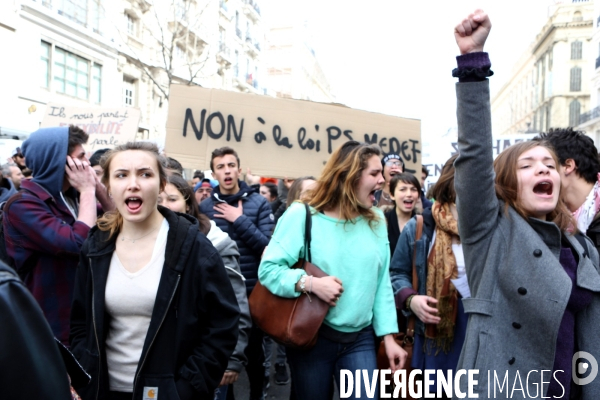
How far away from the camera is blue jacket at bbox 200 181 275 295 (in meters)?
4.24

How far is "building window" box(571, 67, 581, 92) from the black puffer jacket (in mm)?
59050

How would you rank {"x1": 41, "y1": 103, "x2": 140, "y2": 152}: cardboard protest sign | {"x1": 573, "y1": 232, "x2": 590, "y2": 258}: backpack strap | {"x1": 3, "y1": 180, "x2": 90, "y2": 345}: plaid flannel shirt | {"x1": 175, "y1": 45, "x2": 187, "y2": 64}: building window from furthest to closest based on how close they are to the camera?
{"x1": 175, "y1": 45, "x2": 187, "y2": 64}: building window, {"x1": 41, "y1": 103, "x2": 140, "y2": 152}: cardboard protest sign, {"x1": 3, "y1": 180, "x2": 90, "y2": 345}: plaid flannel shirt, {"x1": 573, "y1": 232, "x2": 590, "y2": 258}: backpack strap

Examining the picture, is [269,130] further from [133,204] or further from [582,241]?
[582,241]

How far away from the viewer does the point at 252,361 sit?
4.18 m

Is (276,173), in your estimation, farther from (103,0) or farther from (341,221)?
(103,0)

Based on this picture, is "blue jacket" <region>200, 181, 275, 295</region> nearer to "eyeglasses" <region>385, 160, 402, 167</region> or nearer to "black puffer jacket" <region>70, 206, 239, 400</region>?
"eyeglasses" <region>385, 160, 402, 167</region>

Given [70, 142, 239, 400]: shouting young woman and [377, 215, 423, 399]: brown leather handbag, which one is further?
[377, 215, 423, 399]: brown leather handbag

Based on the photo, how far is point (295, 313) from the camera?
8.85 ft

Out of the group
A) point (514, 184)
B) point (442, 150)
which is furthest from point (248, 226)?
point (442, 150)

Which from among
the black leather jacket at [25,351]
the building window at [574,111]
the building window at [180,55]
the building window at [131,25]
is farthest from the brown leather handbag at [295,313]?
the building window at [574,111]

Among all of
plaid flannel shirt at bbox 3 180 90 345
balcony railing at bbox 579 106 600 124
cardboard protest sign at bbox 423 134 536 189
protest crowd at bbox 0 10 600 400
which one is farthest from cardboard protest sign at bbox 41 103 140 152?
balcony railing at bbox 579 106 600 124

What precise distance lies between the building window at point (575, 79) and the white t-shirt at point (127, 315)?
59260 millimetres

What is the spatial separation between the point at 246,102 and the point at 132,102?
62.5 feet

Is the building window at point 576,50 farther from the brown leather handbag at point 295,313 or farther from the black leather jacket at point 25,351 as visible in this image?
the black leather jacket at point 25,351
